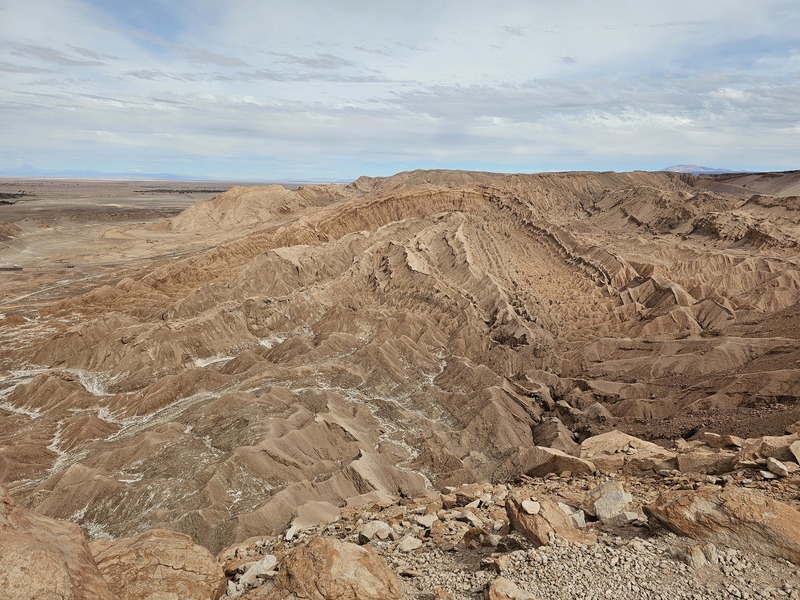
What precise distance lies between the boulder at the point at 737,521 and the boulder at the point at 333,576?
4.78 meters

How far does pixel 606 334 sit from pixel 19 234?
315ft

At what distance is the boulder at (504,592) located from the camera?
8.06 m

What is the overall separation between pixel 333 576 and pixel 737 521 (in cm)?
635

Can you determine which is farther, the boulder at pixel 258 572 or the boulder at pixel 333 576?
the boulder at pixel 258 572

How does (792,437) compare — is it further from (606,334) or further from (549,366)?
(606,334)

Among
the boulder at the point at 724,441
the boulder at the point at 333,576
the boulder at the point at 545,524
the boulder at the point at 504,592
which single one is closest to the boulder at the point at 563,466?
the boulder at the point at 724,441

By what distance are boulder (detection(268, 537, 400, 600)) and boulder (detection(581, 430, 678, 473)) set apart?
9149 mm

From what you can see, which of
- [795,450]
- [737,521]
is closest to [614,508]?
[737,521]

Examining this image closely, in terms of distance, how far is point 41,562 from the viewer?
711cm

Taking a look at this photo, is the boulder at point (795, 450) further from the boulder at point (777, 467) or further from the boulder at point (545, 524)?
the boulder at point (545, 524)

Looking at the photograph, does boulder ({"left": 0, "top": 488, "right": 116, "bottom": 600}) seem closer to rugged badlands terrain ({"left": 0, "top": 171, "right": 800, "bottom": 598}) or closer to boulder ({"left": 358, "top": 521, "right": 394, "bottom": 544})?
rugged badlands terrain ({"left": 0, "top": 171, "right": 800, "bottom": 598})

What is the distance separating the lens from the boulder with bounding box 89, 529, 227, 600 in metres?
8.63

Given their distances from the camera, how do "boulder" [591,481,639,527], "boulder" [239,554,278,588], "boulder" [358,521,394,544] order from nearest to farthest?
"boulder" [239,554,278,588]
"boulder" [591,481,639,527]
"boulder" [358,521,394,544]

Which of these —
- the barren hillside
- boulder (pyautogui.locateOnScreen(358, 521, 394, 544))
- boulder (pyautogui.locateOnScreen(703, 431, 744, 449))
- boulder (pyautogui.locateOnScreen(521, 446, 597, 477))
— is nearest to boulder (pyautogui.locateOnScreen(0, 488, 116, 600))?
boulder (pyautogui.locateOnScreen(358, 521, 394, 544))
